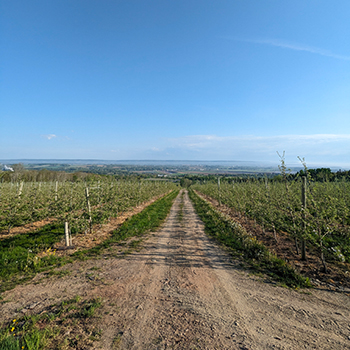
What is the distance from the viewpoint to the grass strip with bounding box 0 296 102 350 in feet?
10.7

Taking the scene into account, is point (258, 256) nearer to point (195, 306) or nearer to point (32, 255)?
point (195, 306)

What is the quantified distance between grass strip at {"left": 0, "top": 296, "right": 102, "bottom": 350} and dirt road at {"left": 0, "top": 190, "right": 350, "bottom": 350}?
1.01ft

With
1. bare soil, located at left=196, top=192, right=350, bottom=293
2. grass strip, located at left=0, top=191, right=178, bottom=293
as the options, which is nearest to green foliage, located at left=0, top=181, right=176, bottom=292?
grass strip, located at left=0, top=191, right=178, bottom=293

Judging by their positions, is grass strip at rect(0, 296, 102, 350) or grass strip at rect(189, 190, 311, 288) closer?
grass strip at rect(0, 296, 102, 350)

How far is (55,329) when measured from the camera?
3662 mm

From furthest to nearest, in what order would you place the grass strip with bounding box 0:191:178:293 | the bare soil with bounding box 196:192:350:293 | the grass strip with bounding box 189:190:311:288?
the grass strip with bounding box 0:191:178:293 → the grass strip with bounding box 189:190:311:288 → the bare soil with bounding box 196:192:350:293

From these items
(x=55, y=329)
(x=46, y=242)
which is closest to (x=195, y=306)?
(x=55, y=329)

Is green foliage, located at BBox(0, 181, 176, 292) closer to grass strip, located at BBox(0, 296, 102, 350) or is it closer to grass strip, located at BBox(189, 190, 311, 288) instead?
grass strip, located at BBox(0, 296, 102, 350)

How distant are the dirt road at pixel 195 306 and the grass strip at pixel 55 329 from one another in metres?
0.31

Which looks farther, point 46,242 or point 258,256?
point 46,242

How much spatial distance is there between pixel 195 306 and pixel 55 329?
2927 mm

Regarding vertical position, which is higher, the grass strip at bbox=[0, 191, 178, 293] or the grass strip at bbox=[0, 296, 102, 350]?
the grass strip at bbox=[0, 296, 102, 350]

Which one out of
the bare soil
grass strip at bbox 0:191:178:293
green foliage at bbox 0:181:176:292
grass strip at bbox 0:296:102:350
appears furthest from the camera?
green foliage at bbox 0:181:176:292

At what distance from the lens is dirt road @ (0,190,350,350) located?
347cm
